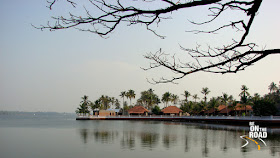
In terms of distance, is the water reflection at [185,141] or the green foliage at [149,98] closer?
the water reflection at [185,141]

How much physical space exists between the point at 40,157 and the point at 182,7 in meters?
18.7

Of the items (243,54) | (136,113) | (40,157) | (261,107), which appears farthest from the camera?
(136,113)

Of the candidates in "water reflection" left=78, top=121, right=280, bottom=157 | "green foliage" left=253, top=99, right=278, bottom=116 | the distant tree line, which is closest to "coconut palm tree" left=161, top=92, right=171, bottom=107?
the distant tree line

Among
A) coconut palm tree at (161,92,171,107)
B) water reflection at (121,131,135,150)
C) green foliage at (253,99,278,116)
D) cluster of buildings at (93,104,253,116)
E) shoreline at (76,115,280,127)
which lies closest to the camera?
water reflection at (121,131,135,150)

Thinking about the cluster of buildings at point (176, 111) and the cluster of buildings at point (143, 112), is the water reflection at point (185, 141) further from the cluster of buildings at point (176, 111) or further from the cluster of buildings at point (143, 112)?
the cluster of buildings at point (143, 112)

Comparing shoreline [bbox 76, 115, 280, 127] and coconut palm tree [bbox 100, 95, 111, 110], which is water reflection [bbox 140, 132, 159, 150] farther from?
coconut palm tree [bbox 100, 95, 111, 110]

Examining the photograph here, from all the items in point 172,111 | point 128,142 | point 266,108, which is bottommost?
point 172,111

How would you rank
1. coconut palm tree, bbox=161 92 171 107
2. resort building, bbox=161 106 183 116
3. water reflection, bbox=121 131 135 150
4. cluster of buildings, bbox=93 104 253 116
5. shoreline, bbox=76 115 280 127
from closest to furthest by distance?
water reflection, bbox=121 131 135 150 < shoreline, bbox=76 115 280 127 < cluster of buildings, bbox=93 104 253 116 < resort building, bbox=161 106 183 116 < coconut palm tree, bbox=161 92 171 107

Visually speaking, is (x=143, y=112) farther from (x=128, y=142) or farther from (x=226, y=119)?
(x=128, y=142)

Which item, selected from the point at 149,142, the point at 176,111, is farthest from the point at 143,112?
the point at 149,142

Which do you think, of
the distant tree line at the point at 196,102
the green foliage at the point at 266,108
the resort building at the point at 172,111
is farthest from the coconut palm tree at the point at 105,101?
the green foliage at the point at 266,108

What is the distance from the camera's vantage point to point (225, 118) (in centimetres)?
6053

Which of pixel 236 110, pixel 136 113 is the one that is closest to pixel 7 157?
pixel 236 110

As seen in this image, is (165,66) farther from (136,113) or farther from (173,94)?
(173,94)
